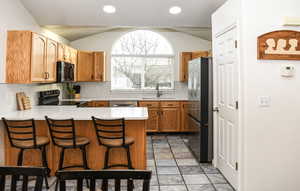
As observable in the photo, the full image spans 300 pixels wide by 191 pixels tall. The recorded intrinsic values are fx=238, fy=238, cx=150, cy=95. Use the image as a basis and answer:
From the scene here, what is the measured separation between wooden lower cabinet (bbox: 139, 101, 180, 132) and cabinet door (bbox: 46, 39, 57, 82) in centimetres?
231

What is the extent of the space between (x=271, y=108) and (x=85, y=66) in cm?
455

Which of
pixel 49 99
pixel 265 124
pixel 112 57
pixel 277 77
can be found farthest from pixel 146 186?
pixel 112 57

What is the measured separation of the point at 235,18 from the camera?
110 inches

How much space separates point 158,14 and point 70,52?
220 centimetres

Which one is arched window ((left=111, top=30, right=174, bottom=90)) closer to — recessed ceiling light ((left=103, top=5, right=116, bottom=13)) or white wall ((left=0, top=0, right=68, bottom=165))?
recessed ceiling light ((left=103, top=5, right=116, bottom=13))

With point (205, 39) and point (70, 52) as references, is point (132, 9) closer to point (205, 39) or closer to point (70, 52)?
point (70, 52)

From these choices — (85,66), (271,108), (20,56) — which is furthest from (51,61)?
(271,108)

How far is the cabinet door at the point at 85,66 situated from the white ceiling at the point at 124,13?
1207 mm

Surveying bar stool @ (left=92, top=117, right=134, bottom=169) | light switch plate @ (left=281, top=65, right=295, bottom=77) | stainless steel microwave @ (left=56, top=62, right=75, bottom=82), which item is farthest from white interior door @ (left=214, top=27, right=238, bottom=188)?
stainless steel microwave @ (left=56, top=62, right=75, bottom=82)

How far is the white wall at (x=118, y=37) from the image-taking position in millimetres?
6410

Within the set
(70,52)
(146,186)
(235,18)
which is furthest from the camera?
(70,52)

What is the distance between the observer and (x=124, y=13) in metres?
4.22

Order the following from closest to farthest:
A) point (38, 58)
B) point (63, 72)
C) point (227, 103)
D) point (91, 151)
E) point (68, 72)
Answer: point (227, 103) < point (91, 151) < point (38, 58) < point (63, 72) < point (68, 72)

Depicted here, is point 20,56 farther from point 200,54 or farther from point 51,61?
point 200,54
